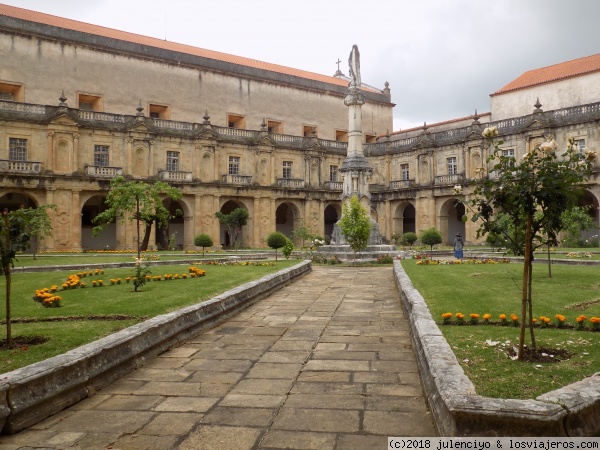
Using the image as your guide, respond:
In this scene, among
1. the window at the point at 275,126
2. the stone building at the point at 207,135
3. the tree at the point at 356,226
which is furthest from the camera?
the window at the point at 275,126

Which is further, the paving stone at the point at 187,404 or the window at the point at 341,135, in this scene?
the window at the point at 341,135

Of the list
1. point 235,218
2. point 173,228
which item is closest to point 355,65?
point 235,218

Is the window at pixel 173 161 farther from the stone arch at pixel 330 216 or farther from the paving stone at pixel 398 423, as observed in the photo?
the paving stone at pixel 398 423

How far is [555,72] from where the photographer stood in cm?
3656

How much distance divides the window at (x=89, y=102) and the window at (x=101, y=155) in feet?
13.1

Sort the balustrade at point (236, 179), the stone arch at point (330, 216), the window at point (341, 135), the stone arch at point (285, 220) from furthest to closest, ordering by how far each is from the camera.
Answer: the window at point (341, 135) → the stone arch at point (330, 216) → the stone arch at point (285, 220) → the balustrade at point (236, 179)

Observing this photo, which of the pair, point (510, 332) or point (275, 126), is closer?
point (510, 332)

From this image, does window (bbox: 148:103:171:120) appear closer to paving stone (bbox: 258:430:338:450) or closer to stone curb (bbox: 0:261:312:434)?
stone curb (bbox: 0:261:312:434)

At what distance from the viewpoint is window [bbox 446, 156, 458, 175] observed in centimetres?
3579

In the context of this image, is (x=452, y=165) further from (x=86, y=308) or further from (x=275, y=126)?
(x=86, y=308)

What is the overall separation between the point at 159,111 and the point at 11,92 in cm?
947

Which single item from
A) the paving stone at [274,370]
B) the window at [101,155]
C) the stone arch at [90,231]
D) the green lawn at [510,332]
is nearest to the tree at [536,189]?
the green lawn at [510,332]

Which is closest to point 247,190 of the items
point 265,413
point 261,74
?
point 261,74

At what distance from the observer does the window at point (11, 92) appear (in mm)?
30422
